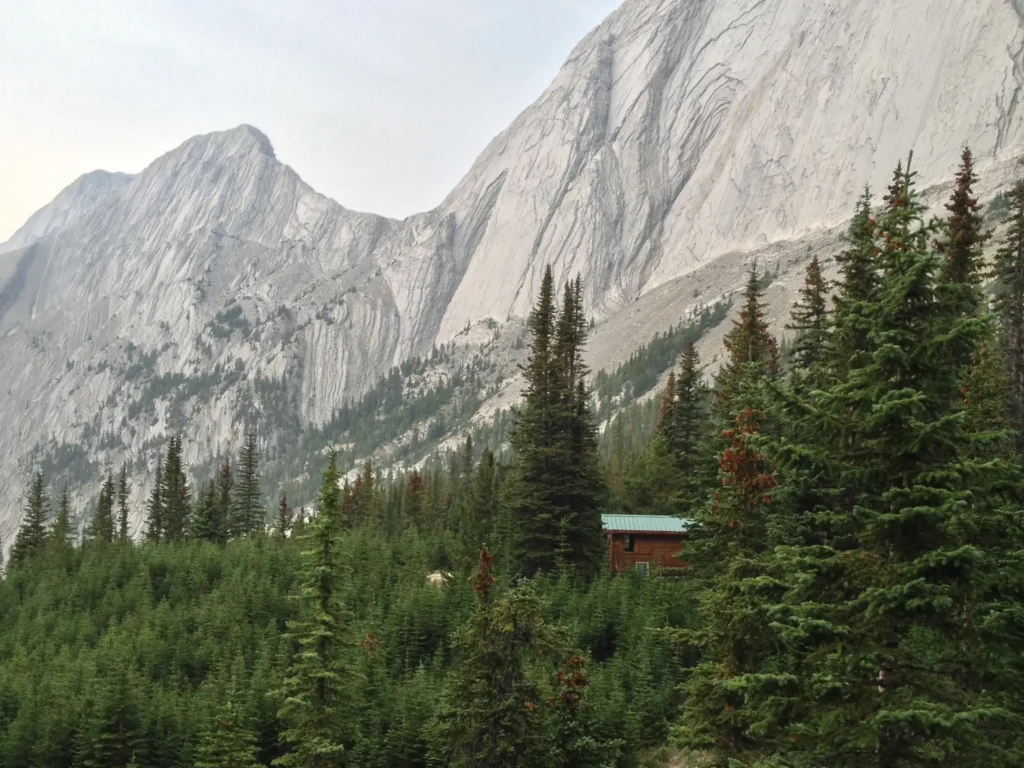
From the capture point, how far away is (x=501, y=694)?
62.1ft

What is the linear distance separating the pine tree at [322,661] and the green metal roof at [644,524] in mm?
22617

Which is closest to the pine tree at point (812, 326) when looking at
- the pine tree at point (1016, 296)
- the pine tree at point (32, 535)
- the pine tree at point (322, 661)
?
the pine tree at point (1016, 296)

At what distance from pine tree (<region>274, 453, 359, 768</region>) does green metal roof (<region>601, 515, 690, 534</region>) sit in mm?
22617

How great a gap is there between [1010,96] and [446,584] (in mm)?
192368

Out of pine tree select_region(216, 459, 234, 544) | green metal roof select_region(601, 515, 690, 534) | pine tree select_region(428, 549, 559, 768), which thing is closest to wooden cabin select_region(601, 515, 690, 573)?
green metal roof select_region(601, 515, 690, 534)

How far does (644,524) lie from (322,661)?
1067 inches

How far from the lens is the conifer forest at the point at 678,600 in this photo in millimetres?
10539

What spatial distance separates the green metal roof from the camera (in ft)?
144

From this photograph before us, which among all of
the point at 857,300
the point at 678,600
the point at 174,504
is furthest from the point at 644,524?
the point at 174,504

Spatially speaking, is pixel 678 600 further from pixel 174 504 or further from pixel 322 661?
pixel 174 504

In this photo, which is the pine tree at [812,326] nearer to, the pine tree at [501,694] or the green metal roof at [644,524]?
the green metal roof at [644,524]

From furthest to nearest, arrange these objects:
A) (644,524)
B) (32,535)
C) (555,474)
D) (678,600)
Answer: (32,535)
(644,524)
(555,474)
(678,600)

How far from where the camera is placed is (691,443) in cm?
5447

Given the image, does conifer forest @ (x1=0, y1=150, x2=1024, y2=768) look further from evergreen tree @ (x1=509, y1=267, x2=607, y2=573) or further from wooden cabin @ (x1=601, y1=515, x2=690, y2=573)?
wooden cabin @ (x1=601, y1=515, x2=690, y2=573)
